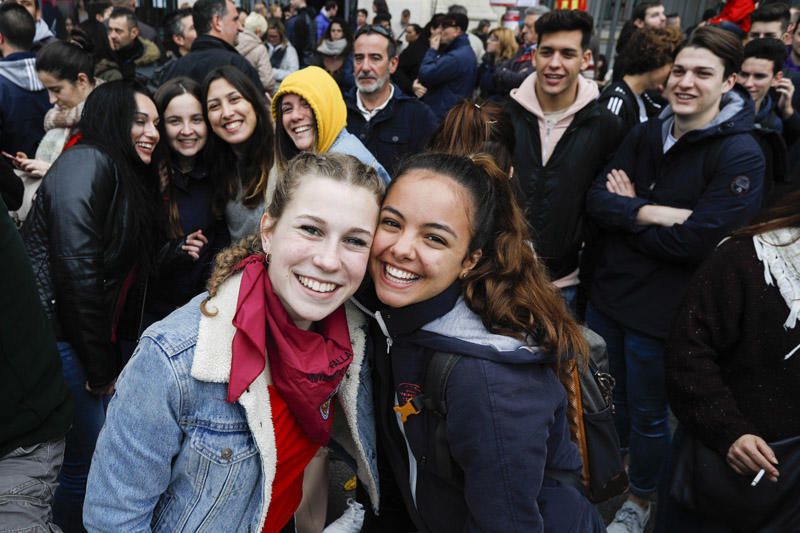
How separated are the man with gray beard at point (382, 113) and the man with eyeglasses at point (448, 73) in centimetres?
214

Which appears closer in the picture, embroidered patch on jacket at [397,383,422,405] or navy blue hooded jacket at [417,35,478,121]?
embroidered patch on jacket at [397,383,422,405]

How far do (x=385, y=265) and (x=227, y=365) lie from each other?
558 millimetres

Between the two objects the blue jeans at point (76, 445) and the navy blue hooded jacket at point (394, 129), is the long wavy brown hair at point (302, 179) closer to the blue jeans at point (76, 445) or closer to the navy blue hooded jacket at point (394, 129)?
the blue jeans at point (76, 445)

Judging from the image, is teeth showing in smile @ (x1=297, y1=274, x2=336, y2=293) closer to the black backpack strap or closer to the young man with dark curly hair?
the black backpack strap

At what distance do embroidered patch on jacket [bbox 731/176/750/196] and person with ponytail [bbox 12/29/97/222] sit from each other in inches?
132

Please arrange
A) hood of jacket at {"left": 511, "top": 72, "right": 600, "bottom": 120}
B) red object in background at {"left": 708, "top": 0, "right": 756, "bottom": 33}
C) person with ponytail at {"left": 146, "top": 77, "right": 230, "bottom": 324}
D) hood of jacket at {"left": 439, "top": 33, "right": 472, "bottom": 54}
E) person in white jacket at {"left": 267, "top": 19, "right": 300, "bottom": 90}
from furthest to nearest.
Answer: person in white jacket at {"left": 267, "top": 19, "right": 300, "bottom": 90} < red object in background at {"left": 708, "top": 0, "right": 756, "bottom": 33} < hood of jacket at {"left": 439, "top": 33, "right": 472, "bottom": 54} < hood of jacket at {"left": 511, "top": 72, "right": 600, "bottom": 120} < person with ponytail at {"left": 146, "top": 77, "right": 230, "bottom": 324}

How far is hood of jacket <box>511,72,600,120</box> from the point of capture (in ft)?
11.1

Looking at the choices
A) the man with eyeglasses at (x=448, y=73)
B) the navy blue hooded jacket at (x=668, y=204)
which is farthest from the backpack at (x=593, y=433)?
the man with eyeglasses at (x=448, y=73)

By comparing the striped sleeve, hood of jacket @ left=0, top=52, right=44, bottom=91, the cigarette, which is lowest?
the cigarette

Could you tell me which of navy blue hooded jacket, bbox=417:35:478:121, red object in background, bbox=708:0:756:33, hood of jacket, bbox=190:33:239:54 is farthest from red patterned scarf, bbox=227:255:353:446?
red object in background, bbox=708:0:756:33

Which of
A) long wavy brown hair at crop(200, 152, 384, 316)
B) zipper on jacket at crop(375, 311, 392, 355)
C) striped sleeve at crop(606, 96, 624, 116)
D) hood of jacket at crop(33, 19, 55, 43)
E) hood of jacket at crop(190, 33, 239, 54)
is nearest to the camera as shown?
long wavy brown hair at crop(200, 152, 384, 316)

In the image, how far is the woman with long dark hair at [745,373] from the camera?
2010 mm

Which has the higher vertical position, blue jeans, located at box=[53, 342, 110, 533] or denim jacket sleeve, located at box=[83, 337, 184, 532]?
denim jacket sleeve, located at box=[83, 337, 184, 532]

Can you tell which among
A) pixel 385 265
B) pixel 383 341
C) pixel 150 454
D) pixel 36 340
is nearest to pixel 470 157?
pixel 385 265
